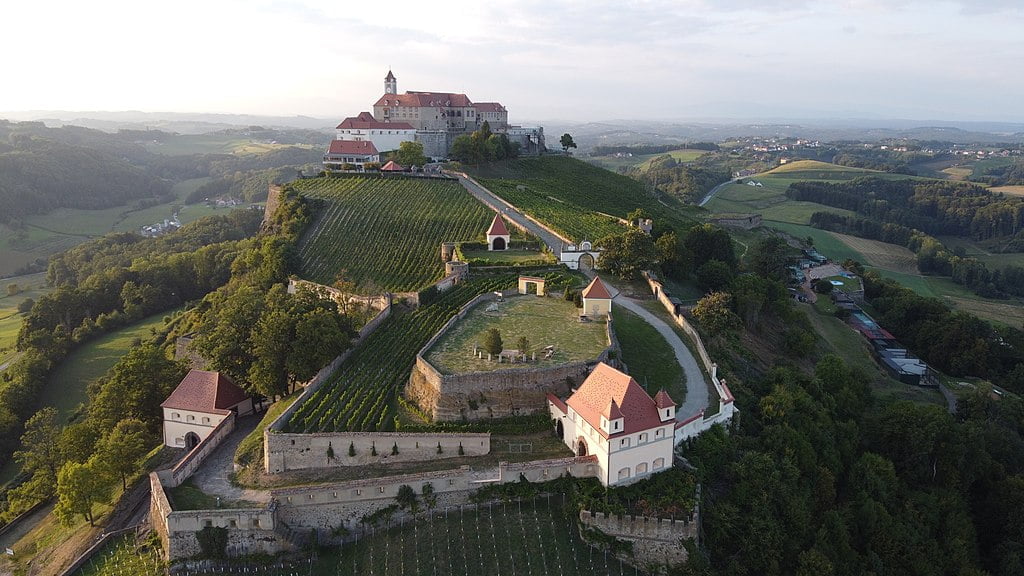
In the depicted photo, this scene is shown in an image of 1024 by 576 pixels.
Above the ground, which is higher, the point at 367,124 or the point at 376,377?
the point at 367,124

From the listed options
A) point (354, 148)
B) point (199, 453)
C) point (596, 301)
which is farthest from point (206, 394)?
point (354, 148)

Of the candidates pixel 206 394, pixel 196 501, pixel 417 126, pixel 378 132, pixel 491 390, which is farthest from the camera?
pixel 417 126

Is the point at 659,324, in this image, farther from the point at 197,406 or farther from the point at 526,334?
the point at 197,406

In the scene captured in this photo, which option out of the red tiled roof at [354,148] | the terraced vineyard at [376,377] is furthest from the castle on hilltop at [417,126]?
the terraced vineyard at [376,377]

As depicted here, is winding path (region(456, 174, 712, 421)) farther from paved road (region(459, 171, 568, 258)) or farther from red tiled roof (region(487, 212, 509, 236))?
red tiled roof (region(487, 212, 509, 236))

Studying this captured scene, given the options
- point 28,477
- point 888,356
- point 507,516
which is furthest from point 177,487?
point 888,356

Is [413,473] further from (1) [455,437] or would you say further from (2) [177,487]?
(2) [177,487]
